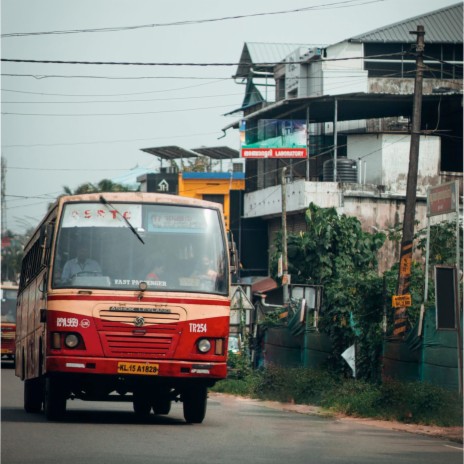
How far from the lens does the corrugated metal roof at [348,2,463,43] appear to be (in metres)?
51.9

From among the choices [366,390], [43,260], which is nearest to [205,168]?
[366,390]

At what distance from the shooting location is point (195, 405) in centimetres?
1555

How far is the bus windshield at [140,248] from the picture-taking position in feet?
48.5

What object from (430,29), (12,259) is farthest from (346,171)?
(12,259)

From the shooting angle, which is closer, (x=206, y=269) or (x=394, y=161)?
(x=206, y=269)

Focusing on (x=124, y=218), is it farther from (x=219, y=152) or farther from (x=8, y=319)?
(x=219, y=152)

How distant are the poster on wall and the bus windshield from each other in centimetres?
3531

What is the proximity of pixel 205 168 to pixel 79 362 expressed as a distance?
5828cm

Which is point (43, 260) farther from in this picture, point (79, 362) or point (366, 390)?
point (366, 390)

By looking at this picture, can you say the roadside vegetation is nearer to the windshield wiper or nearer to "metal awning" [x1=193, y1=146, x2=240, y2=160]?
the windshield wiper

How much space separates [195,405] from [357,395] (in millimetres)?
5352

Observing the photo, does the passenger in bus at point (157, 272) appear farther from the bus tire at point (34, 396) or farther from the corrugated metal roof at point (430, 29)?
the corrugated metal roof at point (430, 29)

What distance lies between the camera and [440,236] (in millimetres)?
34000

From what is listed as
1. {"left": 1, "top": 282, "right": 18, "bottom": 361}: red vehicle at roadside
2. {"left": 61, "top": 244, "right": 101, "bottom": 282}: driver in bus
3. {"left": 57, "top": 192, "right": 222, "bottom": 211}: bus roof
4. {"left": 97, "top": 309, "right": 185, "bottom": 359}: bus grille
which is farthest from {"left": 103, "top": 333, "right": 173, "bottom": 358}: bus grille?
{"left": 1, "top": 282, "right": 18, "bottom": 361}: red vehicle at roadside
